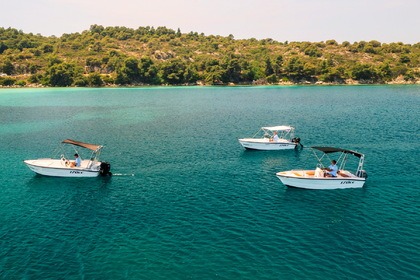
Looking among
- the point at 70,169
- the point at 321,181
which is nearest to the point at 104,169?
the point at 70,169

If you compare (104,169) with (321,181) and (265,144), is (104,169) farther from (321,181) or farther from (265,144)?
(265,144)

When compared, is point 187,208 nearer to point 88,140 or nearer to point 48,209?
point 48,209

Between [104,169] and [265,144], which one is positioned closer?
[104,169]

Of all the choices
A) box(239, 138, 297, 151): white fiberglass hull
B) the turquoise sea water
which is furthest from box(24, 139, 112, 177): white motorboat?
box(239, 138, 297, 151): white fiberglass hull

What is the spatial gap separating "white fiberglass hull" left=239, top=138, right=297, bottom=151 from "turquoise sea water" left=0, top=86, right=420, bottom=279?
2.21m

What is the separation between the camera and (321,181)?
4250 cm

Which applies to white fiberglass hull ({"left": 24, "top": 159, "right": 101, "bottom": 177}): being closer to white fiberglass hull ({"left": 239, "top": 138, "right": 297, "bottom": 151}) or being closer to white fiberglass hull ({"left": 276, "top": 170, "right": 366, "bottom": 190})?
white fiberglass hull ({"left": 276, "top": 170, "right": 366, "bottom": 190})

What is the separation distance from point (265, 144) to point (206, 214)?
1201 inches

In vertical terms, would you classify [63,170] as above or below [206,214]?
above

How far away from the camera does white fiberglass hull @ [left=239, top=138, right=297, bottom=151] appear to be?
206 ft

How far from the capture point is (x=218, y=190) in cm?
4222

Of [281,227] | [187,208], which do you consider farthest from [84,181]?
[281,227]

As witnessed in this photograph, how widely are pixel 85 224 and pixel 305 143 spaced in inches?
1837

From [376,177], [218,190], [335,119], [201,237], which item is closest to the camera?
[201,237]
